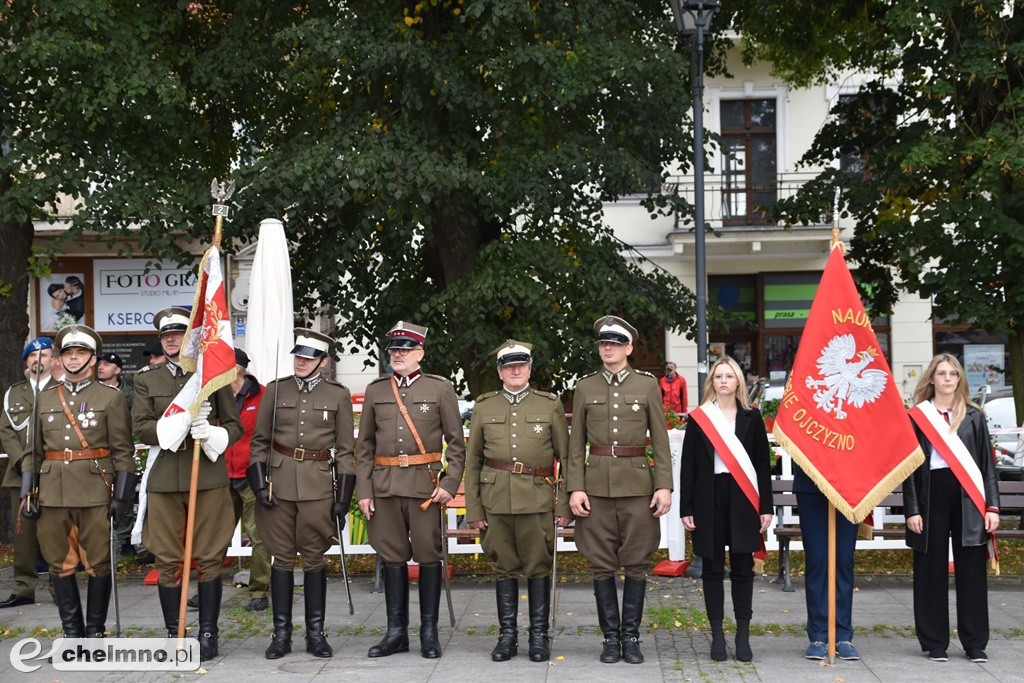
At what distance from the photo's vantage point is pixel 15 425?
10391mm

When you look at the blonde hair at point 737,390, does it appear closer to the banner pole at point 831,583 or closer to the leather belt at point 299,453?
the banner pole at point 831,583

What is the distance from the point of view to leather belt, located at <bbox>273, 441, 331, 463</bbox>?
8383mm

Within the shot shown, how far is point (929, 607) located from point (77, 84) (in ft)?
30.1

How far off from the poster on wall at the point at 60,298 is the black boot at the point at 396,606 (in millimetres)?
18916

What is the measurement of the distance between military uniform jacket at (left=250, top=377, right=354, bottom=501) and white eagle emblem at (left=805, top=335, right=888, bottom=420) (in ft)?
10.3

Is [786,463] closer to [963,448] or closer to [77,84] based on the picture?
[963,448]

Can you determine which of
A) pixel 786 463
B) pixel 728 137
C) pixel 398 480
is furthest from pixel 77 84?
pixel 728 137

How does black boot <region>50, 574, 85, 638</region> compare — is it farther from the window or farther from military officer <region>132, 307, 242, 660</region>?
the window

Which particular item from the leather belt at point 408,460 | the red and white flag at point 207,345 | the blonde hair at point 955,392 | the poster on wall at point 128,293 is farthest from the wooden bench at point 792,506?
the poster on wall at point 128,293

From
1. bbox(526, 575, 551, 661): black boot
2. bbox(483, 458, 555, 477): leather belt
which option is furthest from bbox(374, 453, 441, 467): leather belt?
bbox(526, 575, 551, 661): black boot

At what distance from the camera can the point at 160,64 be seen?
12.8 metres

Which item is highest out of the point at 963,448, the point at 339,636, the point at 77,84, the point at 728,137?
the point at 728,137

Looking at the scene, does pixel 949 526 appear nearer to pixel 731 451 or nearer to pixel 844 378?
pixel 844 378

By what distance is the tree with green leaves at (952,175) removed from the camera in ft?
41.3
